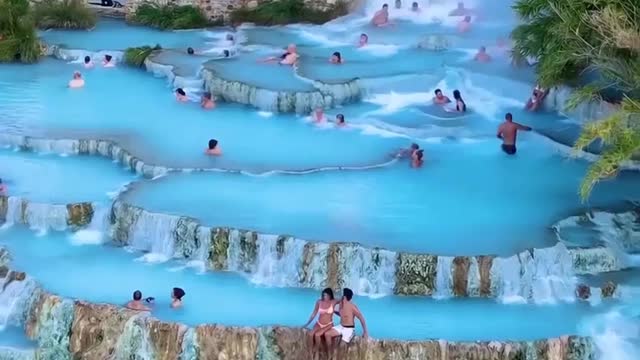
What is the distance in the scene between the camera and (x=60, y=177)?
17.3 metres

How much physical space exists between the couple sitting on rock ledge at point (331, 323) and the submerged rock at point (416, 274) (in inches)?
65.7

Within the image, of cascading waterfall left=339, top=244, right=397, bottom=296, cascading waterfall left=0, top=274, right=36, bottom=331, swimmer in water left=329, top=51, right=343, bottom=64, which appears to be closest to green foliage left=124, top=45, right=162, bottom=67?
swimmer in water left=329, top=51, right=343, bottom=64

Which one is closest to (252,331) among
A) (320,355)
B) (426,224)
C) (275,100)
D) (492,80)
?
(320,355)

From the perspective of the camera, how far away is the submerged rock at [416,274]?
13.6 metres

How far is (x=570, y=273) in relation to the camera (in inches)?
544

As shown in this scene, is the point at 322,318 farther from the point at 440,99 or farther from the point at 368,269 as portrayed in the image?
the point at 440,99

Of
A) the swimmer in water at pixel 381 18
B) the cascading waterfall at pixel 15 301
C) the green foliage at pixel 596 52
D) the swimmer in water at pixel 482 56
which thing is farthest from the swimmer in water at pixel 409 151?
the swimmer in water at pixel 381 18

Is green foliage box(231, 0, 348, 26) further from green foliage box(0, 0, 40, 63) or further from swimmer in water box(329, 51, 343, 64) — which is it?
green foliage box(0, 0, 40, 63)

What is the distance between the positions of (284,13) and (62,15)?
590 centimetres

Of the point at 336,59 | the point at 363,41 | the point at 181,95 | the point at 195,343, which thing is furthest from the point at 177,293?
the point at 363,41

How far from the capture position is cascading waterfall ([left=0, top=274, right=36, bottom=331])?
1368 centimetres

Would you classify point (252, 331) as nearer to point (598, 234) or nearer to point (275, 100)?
point (598, 234)

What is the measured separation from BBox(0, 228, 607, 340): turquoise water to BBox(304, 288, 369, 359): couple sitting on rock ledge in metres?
0.62

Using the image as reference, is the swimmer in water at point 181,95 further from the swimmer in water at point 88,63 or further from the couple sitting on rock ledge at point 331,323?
→ the couple sitting on rock ledge at point 331,323
